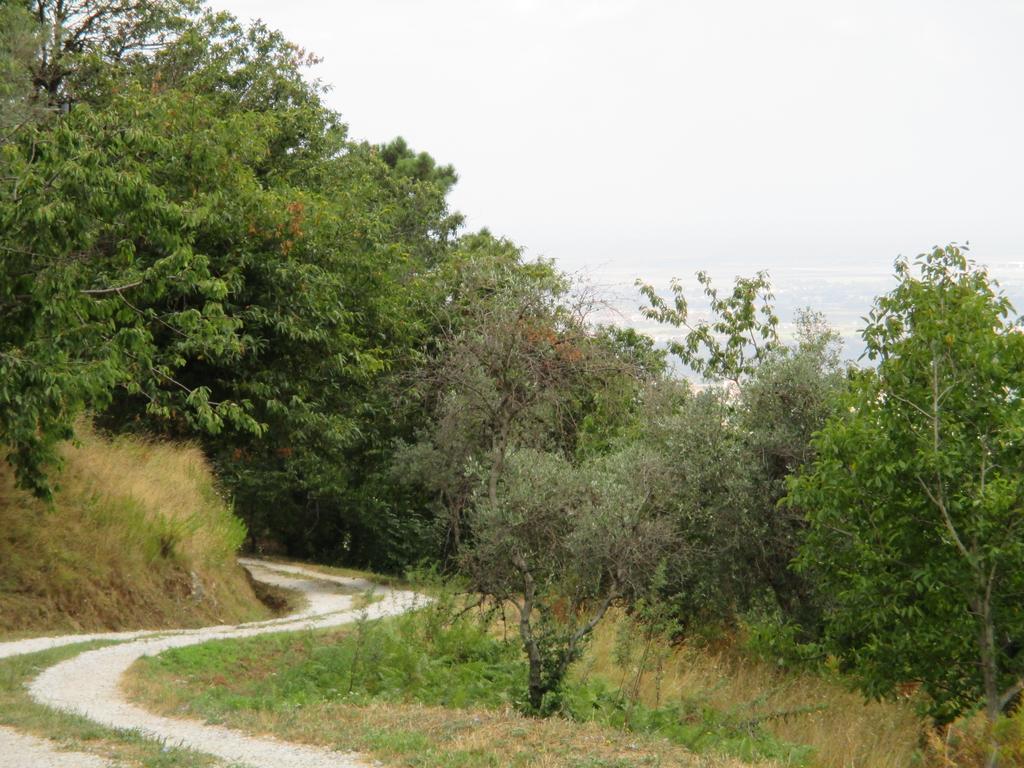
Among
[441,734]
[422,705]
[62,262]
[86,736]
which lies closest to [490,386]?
[422,705]

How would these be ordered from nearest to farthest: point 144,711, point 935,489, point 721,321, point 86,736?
1. point 86,736
2. point 144,711
3. point 935,489
4. point 721,321

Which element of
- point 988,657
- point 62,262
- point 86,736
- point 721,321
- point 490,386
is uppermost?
point 721,321

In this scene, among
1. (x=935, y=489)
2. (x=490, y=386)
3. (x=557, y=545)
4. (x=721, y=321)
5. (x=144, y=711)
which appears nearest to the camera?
(x=144, y=711)

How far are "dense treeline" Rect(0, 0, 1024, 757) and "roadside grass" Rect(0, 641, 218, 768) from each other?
3200 millimetres

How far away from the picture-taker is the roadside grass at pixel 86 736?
8789 millimetres

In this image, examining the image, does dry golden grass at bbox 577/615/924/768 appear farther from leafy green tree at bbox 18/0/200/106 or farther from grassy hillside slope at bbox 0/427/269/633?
leafy green tree at bbox 18/0/200/106

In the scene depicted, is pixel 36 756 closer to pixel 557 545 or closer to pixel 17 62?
pixel 557 545

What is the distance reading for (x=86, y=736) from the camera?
9672 millimetres

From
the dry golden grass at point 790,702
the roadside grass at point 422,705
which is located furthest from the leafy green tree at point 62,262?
the dry golden grass at point 790,702

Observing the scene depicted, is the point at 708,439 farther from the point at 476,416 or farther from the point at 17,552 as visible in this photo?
the point at 17,552

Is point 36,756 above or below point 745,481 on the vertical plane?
below

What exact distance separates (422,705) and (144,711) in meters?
3.00

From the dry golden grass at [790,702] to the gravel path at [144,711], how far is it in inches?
175

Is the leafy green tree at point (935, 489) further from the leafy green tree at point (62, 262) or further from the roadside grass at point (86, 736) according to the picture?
the leafy green tree at point (62, 262)
